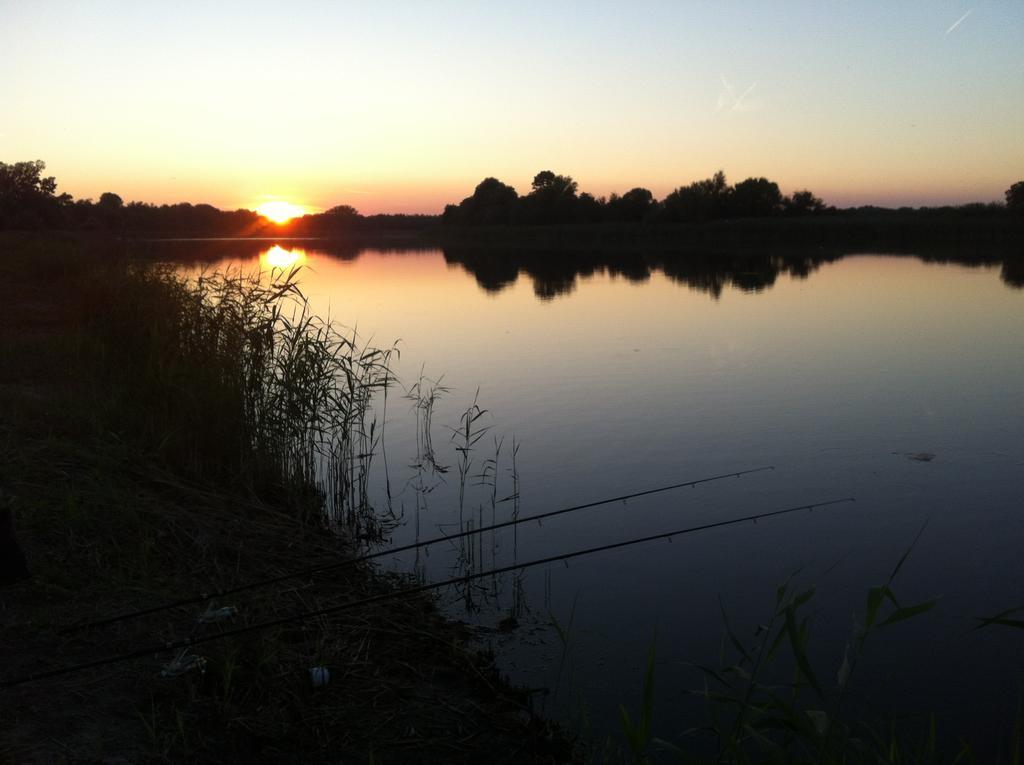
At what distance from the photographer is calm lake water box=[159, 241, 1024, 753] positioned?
4355 mm

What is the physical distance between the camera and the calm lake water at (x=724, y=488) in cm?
436

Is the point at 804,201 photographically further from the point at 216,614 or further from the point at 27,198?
the point at 216,614

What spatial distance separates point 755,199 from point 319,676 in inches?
2521

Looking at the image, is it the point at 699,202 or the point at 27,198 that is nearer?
the point at 27,198

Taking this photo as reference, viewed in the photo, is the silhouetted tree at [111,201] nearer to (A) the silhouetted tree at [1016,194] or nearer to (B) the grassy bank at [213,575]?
(B) the grassy bank at [213,575]

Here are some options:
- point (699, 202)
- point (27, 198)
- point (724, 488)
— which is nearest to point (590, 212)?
point (699, 202)

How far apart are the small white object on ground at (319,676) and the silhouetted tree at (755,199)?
61988mm

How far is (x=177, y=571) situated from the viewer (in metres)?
4.43

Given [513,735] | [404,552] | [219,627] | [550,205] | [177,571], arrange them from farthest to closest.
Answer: [550,205]
[404,552]
[177,571]
[219,627]
[513,735]

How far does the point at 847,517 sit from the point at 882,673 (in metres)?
2.24

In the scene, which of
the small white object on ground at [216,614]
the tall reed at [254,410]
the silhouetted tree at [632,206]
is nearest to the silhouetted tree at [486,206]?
the silhouetted tree at [632,206]

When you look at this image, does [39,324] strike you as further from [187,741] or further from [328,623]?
[187,741]

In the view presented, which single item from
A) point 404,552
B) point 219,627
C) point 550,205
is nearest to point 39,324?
point 404,552

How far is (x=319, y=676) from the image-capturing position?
350 centimetres
